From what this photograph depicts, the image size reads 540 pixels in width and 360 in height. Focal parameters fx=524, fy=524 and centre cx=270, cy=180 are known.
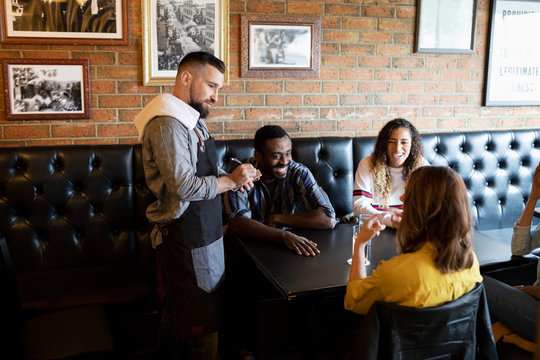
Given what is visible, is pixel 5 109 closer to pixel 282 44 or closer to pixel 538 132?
pixel 282 44

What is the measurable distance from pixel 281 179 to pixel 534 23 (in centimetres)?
234

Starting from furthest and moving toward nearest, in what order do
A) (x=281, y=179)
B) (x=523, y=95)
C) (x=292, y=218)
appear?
(x=523, y=95)
(x=281, y=179)
(x=292, y=218)

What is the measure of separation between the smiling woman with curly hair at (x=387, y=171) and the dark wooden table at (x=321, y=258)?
37 cm

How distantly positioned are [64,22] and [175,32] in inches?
22.9

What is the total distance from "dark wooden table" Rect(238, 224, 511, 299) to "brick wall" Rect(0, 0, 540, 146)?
1.05 meters

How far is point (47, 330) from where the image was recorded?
1975mm

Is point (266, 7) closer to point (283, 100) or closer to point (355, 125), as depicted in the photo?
point (283, 100)

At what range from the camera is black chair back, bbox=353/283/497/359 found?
147cm

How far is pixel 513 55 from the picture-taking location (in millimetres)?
3691

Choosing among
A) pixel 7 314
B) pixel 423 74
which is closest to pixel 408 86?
pixel 423 74

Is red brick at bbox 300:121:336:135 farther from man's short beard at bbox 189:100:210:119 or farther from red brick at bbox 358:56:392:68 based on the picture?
man's short beard at bbox 189:100:210:119

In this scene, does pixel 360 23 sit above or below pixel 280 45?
above

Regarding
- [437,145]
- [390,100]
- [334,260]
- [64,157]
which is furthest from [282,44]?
[334,260]

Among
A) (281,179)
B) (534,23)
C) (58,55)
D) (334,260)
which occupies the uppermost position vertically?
(534,23)
